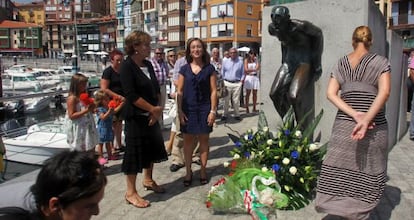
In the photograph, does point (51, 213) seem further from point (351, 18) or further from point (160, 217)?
point (351, 18)

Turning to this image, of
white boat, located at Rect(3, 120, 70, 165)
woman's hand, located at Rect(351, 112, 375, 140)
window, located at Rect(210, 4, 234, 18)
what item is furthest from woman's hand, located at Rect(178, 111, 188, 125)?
window, located at Rect(210, 4, 234, 18)

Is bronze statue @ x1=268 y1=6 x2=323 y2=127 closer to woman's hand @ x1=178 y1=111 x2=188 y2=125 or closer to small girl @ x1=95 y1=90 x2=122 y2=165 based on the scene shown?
woman's hand @ x1=178 y1=111 x2=188 y2=125

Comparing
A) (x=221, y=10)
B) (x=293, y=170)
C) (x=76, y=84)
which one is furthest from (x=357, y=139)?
(x=221, y=10)

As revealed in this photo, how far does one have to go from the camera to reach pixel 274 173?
4.18 meters

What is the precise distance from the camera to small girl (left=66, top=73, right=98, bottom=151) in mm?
5168

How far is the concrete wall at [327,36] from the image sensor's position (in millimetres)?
5066

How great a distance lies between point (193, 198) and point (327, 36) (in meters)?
2.60

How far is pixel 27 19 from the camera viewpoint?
151 meters

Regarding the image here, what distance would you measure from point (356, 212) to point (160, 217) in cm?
175

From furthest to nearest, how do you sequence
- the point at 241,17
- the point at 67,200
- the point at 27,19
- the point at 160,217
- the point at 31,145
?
the point at 27,19 < the point at 241,17 < the point at 31,145 < the point at 160,217 < the point at 67,200

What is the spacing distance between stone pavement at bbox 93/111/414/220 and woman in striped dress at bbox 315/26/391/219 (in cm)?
59

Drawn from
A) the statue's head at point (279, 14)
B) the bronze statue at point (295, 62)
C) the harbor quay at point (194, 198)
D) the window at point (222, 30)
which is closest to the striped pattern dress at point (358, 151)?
the harbor quay at point (194, 198)

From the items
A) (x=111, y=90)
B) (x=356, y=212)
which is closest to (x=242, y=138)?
(x=356, y=212)

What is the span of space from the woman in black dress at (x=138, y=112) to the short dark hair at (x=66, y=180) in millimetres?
2557
